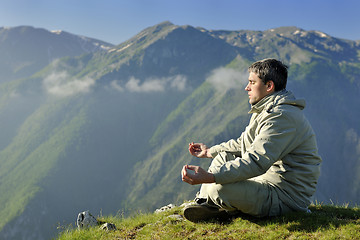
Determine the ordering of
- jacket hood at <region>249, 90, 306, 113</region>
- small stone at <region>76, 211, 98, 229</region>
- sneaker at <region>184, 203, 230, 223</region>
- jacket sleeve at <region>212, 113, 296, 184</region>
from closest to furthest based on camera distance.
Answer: jacket sleeve at <region>212, 113, 296, 184</region>
jacket hood at <region>249, 90, 306, 113</region>
sneaker at <region>184, 203, 230, 223</region>
small stone at <region>76, 211, 98, 229</region>

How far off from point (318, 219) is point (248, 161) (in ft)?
8.54

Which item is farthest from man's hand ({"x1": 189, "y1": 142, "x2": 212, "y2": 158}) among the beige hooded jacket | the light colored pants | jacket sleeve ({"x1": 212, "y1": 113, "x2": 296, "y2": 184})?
jacket sleeve ({"x1": 212, "y1": 113, "x2": 296, "y2": 184})

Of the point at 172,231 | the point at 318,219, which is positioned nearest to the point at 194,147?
the point at 172,231

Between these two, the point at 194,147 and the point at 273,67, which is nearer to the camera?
the point at 273,67

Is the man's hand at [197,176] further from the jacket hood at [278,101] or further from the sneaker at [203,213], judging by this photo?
the jacket hood at [278,101]

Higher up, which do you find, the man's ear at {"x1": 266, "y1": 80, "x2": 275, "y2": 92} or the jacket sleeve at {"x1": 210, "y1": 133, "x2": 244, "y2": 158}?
the man's ear at {"x1": 266, "y1": 80, "x2": 275, "y2": 92}

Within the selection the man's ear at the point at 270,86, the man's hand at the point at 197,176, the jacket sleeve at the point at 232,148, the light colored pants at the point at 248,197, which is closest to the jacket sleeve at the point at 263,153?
the man's hand at the point at 197,176

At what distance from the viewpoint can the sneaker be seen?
6.82m

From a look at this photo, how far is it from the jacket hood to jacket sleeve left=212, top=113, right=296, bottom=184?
0.35 meters

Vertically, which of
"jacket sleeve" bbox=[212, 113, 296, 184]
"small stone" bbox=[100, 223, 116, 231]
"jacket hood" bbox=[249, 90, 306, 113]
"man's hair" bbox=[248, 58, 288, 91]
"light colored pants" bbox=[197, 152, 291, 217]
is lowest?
"small stone" bbox=[100, 223, 116, 231]

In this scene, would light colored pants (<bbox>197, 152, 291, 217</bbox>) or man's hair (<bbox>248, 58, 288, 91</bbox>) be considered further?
man's hair (<bbox>248, 58, 288, 91</bbox>)

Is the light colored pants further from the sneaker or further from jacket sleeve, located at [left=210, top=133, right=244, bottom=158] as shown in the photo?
jacket sleeve, located at [left=210, top=133, right=244, bottom=158]

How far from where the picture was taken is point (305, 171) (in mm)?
6086

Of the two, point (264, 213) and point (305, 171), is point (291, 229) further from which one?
point (305, 171)
